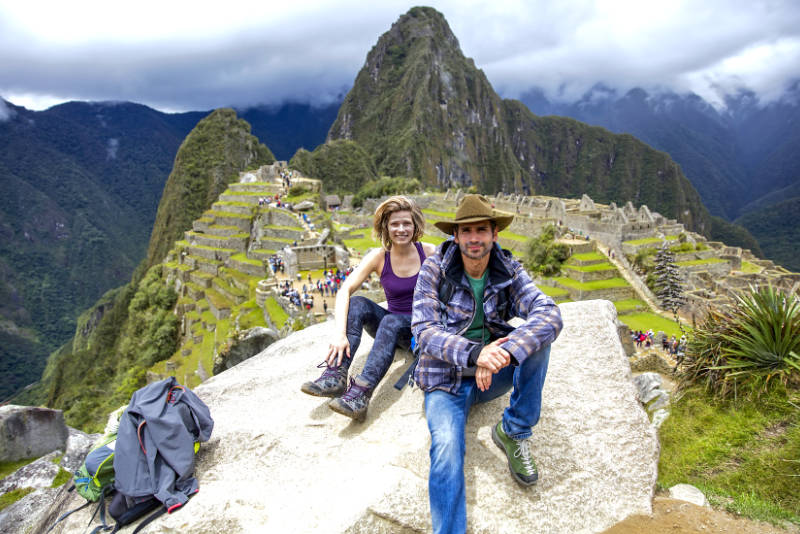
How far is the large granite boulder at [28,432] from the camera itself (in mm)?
7176

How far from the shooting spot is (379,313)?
377 centimetres

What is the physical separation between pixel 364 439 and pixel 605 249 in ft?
105

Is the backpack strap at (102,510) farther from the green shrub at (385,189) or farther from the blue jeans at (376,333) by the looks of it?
the green shrub at (385,189)

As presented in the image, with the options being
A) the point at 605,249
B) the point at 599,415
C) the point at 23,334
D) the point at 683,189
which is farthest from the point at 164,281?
the point at 683,189

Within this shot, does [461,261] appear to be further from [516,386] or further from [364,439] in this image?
[364,439]

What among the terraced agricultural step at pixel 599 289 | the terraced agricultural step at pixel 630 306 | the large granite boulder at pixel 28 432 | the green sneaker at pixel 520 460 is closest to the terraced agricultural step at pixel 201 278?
the large granite boulder at pixel 28 432

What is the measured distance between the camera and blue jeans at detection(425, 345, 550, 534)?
2.31 meters

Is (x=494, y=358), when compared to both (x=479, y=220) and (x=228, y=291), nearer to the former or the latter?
(x=479, y=220)

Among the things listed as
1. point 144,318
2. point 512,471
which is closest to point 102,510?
point 512,471

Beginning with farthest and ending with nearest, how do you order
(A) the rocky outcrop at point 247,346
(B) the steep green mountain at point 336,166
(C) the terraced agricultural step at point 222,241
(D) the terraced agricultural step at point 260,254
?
(B) the steep green mountain at point 336,166, (C) the terraced agricultural step at point 222,241, (D) the terraced agricultural step at point 260,254, (A) the rocky outcrop at point 247,346

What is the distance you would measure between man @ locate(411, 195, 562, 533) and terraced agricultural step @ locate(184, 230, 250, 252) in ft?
93.4

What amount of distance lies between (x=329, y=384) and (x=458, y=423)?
110 centimetres

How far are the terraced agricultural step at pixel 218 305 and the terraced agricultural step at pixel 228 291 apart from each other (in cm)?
24

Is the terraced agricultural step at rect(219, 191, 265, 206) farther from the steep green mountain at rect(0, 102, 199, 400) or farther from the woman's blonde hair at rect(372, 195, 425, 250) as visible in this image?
the steep green mountain at rect(0, 102, 199, 400)
